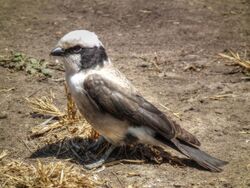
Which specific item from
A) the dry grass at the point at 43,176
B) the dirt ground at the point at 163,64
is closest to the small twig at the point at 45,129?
the dirt ground at the point at 163,64

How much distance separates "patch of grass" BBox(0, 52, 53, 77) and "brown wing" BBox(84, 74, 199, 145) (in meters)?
2.34

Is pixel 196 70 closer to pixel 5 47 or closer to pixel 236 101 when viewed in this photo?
pixel 236 101

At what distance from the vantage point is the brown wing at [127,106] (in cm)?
619

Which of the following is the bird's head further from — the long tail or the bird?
the long tail

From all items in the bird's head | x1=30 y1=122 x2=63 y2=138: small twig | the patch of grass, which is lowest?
x1=30 y1=122 x2=63 y2=138: small twig

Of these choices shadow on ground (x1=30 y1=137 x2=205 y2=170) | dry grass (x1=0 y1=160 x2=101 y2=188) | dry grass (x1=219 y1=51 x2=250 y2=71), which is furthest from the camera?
dry grass (x1=219 y1=51 x2=250 y2=71)

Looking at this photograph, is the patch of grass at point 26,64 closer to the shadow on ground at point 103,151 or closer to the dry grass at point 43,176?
the shadow on ground at point 103,151

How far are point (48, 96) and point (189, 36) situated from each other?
117 inches

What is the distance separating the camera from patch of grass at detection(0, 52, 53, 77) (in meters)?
8.44

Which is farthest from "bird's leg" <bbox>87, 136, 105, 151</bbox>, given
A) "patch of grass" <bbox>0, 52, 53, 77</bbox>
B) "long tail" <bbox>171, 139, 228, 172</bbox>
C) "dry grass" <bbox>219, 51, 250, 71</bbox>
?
"dry grass" <bbox>219, 51, 250, 71</bbox>

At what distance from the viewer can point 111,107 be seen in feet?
20.3

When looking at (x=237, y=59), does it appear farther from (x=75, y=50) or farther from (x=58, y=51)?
(x=58, y=51)

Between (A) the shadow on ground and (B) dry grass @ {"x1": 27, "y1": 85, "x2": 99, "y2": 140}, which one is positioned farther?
(B) dry grass @ {"x1": 27, "y1": 85, "x2": 99, "y2": 140}

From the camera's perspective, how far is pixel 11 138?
22.4 feet
